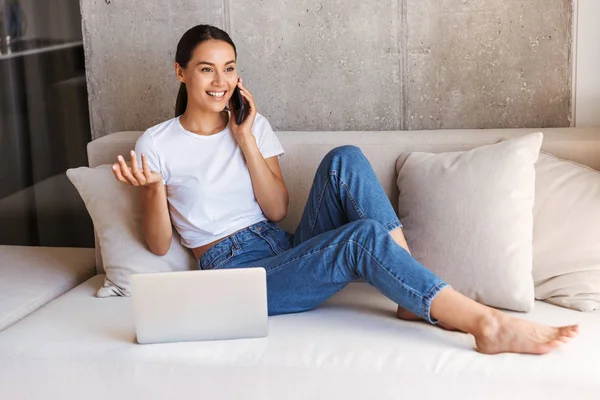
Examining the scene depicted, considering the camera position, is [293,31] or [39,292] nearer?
[39,292]

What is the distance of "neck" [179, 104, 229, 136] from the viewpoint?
269 cm

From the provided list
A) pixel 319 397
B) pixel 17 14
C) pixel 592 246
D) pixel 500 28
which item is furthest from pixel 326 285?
pixel 17 14

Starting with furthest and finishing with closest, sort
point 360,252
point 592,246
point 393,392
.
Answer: point 592,246 → point 360,252 → point 393,392

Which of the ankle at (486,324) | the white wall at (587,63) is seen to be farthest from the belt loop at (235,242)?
the white wall at (587,63)

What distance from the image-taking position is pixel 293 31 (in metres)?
Result: 3.11

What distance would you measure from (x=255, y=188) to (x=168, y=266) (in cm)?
37

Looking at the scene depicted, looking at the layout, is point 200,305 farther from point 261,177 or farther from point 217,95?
point 217,95

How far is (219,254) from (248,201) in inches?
7.5

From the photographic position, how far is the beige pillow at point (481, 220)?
2.41 metres

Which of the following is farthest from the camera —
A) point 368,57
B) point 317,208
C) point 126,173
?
point 368,57

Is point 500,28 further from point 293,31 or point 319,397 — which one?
point 319,397

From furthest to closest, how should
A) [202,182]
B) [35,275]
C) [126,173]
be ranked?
[35,275] < [202,182] < [126,173]

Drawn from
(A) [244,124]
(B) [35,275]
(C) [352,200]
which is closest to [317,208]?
(C) [352,200]

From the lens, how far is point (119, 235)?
2719mm
